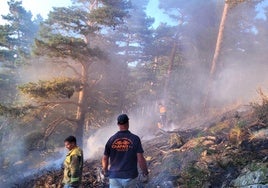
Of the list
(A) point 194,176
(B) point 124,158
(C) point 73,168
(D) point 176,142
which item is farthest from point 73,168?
(D) point 176,142

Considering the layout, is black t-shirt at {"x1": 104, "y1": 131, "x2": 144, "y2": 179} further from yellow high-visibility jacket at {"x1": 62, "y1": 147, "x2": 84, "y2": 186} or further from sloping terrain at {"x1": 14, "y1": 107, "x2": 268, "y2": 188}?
sloping terrain at {"x1": 14, "y1": 107, "x2": 268, "y2": 188}

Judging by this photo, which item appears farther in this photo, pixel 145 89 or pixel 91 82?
pixel 145 89

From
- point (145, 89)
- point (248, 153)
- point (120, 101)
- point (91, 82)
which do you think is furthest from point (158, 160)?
point (145, 89)

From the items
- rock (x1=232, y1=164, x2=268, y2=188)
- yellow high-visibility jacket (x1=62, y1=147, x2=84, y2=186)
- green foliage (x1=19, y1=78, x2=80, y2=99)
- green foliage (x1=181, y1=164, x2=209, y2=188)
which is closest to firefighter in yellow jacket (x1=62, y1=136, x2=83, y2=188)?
yellow high-visibility jacket (x1=62, y1=147, x2=84, y2=186)

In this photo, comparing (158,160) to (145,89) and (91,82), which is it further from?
(145,89)

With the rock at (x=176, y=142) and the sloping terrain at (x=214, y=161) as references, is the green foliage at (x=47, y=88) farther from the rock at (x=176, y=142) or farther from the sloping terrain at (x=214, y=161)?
the rock at (x=176, y=142)

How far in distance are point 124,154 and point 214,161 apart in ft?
11.2

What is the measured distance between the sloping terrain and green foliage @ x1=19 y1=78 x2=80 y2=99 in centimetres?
646

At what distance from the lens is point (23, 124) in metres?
24.1

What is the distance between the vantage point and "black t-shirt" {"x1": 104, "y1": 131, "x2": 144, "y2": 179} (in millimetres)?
5480

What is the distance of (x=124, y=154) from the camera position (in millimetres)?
5492

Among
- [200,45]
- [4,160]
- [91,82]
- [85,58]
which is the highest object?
[200,45]

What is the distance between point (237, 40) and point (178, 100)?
8.69 m

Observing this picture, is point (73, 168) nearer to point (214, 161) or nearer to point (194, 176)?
point (194, 176)
